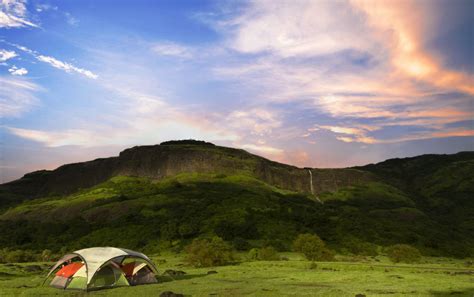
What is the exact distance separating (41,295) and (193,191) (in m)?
157

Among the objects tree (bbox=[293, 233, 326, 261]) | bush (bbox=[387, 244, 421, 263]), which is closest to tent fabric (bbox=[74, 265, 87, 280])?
tree (bbox=[293, 233, 326, 261])

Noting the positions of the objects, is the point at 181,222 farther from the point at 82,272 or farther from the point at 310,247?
the point at 82,272

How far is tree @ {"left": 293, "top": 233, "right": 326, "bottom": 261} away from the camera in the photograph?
8491 centimetres

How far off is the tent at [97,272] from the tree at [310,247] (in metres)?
49.2

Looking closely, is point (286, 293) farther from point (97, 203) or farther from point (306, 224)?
point (97, 203)

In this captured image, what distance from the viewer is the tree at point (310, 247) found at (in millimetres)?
84912

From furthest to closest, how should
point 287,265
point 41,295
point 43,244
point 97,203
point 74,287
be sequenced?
point 97,203, point 43,244, point 287,265, point 74,287, point 41,295

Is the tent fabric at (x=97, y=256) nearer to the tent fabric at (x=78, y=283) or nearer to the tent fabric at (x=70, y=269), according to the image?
the tent fabric at (x=78, y=283)

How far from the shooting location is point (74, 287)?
1499 inches

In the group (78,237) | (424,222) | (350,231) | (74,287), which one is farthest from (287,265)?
(424,222)

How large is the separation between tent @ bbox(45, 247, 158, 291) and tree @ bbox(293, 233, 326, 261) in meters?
49.2

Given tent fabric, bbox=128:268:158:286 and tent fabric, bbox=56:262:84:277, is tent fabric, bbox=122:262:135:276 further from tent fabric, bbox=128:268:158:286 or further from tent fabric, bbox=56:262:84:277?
tent fabric, bbox=56:262:84:277

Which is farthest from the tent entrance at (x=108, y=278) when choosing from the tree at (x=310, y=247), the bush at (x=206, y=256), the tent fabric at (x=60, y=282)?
the tree at (x=310, y=247)

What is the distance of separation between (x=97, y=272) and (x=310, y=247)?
180 ft
